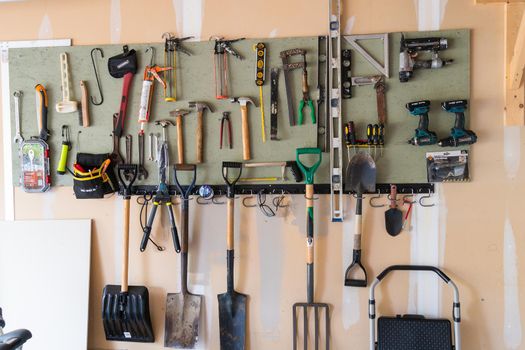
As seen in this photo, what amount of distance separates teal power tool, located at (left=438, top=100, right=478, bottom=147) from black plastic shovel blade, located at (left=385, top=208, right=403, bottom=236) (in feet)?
1.41

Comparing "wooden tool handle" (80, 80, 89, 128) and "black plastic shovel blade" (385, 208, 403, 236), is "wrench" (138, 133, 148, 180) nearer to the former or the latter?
"wooden tool handle" (80, 80, 89, 128)

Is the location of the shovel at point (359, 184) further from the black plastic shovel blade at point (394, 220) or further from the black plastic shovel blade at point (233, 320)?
the black plastic shovel blade at point (233, 320)

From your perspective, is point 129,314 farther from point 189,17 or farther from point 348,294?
point 189,17

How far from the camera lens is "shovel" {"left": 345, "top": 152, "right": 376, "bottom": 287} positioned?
6.82ft

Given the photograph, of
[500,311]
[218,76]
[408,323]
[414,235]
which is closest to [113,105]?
[218,76]

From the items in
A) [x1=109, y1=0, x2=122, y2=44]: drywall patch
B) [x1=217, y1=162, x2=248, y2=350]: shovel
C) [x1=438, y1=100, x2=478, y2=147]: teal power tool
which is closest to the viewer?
[x1=438, y1=100, x2=478, y2=147]: teal power tool

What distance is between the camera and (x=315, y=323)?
85.0 inches

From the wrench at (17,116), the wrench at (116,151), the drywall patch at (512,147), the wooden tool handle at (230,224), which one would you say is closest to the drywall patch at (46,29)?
the wrench at (17,116)

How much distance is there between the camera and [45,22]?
2332 mm

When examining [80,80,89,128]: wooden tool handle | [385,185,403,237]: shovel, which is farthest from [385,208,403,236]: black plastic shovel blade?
[80,80,89,128]: wooden tool handle

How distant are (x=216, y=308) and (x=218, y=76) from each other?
1345mm

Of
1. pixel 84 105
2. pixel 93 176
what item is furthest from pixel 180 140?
pixel 84 105

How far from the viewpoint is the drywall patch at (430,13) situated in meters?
2.07

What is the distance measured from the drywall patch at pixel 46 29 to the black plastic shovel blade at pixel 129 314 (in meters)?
1.58
